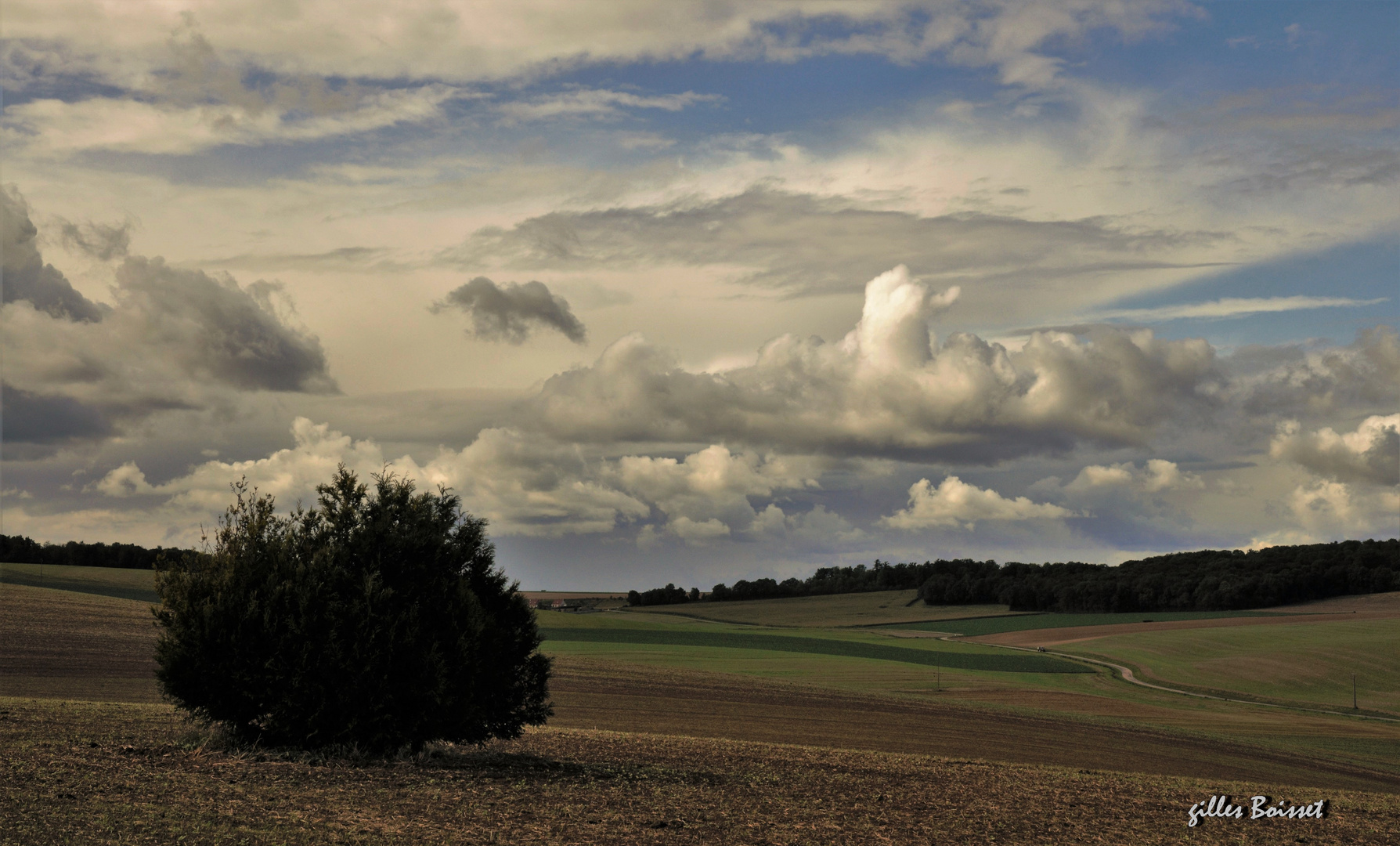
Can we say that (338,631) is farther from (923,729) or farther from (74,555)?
(74,555)

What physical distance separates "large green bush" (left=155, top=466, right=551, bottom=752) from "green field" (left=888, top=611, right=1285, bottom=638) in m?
111

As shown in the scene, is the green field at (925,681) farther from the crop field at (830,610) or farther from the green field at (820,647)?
the crop field at (830,610)

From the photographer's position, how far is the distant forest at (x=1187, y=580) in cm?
13438

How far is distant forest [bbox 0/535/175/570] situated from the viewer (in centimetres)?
12800

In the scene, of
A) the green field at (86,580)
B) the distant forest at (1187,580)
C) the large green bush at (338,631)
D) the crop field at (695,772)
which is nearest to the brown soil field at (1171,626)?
the distant forest at (1187,580)

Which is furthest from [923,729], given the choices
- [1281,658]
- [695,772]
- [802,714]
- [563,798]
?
[1281,658]

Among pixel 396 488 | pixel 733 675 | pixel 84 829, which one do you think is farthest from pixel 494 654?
pixel 733 675

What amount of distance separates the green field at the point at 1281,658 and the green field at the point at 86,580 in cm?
9361

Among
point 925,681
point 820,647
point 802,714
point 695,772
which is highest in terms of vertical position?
point 695,772

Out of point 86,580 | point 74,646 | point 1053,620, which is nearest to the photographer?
point 74,646

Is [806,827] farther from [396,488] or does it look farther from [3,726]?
[3,726]

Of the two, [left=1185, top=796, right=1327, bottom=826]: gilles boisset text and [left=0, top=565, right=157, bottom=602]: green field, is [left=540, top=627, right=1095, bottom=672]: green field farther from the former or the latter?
[left=1185, top=796, right=1327, bottom=826]: gilles boisset text

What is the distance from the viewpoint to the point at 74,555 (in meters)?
132

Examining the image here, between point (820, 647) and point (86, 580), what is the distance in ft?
260
